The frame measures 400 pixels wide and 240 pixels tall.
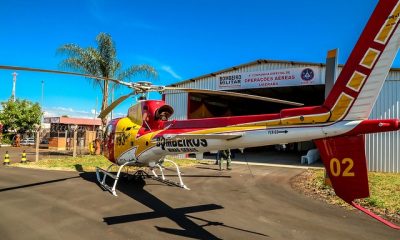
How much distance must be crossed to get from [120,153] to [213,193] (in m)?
3.53

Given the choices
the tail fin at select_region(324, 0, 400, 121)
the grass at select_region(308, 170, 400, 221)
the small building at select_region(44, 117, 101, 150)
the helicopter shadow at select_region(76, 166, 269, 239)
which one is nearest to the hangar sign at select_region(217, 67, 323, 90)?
the grass at select_region(308, 170, 400, 221)

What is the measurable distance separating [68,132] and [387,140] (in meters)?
32.0

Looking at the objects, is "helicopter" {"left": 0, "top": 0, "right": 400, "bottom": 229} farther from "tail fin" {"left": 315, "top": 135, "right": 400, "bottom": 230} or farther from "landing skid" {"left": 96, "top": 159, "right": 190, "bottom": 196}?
"landing skid" {"left": 96, "top": 159, "right": 190, "bottom": 196}

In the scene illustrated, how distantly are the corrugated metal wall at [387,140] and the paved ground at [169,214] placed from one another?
8.54 meters

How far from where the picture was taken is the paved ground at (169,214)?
6852 millimetres

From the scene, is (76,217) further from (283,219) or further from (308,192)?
(308,192)

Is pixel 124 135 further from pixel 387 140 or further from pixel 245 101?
pixel 245 101

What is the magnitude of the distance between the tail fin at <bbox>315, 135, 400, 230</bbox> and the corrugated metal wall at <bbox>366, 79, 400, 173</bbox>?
14.4m

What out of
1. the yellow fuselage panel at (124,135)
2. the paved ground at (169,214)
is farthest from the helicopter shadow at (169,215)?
the yellow fuselage panel at (124,135)

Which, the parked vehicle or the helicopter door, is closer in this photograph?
the helicopter door

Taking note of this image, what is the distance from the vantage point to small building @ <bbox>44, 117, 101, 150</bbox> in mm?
35434

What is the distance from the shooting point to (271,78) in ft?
73.6

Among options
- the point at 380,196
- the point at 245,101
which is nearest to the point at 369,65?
the point at 380,196

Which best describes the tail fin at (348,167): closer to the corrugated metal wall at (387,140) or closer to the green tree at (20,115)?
the corrugated metal wall at (387,140)
